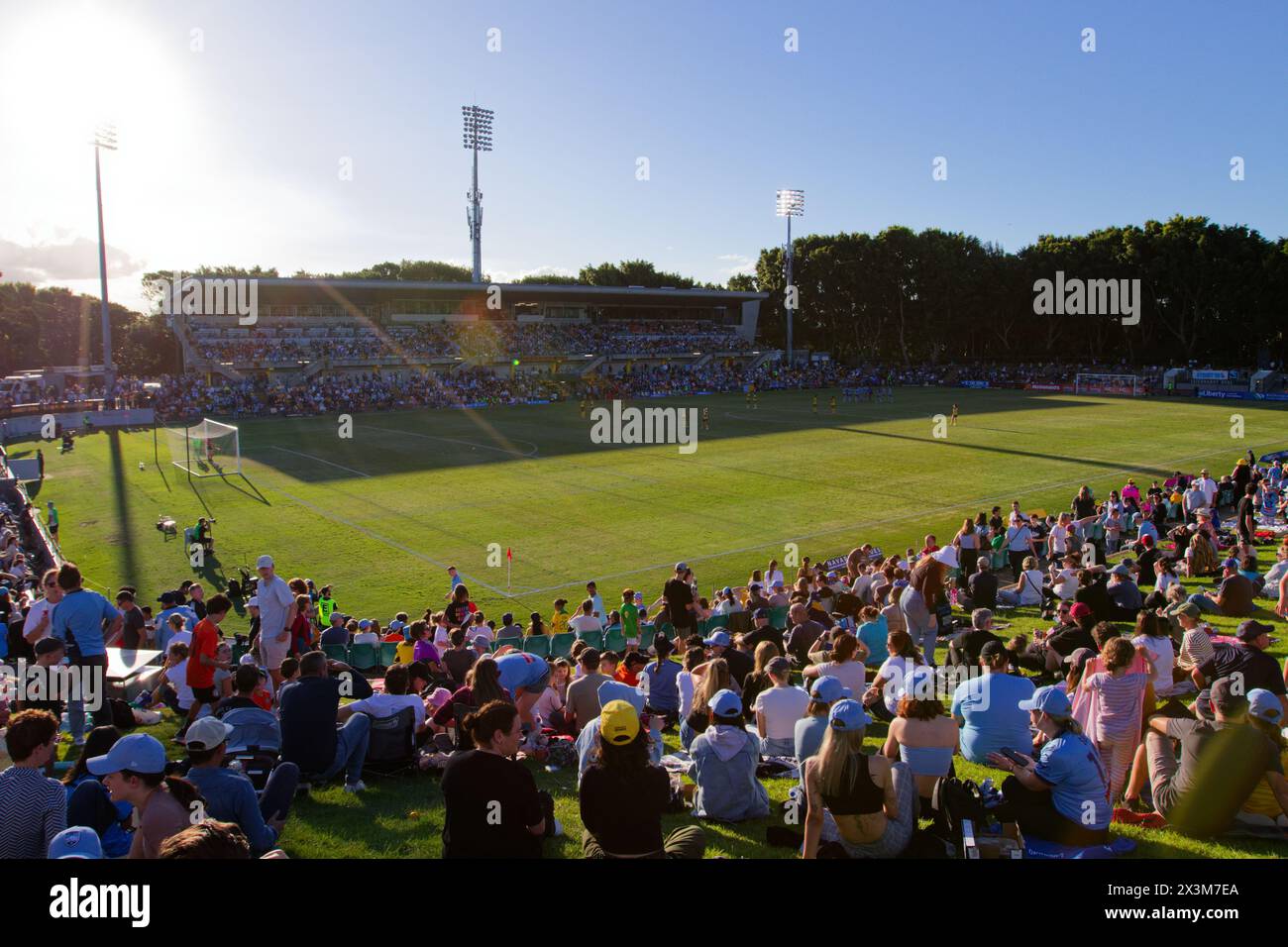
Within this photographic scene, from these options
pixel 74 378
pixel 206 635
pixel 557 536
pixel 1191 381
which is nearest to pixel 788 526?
pixel 557 536

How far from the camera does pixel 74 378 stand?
60812mm

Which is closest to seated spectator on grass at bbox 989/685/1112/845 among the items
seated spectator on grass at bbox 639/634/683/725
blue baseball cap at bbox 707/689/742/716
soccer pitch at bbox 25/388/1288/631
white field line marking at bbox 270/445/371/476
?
blue baseball cap at bbox 707/689/742/716

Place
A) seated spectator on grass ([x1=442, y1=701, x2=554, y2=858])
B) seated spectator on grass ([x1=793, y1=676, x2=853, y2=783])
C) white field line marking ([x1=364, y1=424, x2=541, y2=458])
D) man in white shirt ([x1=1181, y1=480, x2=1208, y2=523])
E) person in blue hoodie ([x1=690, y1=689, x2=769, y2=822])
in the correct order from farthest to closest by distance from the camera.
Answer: white field line marking ([x1=364, y1=424, x2=541, y2=458]), man in white shirt ([x1=1181, y1=480, x2=1208, y2=523]), seated spectator on grass ([x1=793, y1=676, x2=853, y2=783]), person in blue hoodie ([x1=690, y1=689, x2=769, y2=822]), seated spectator on grass ([x1=442, y1=701, x2=554, y2=858])

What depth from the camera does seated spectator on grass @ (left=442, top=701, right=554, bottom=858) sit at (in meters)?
4.71

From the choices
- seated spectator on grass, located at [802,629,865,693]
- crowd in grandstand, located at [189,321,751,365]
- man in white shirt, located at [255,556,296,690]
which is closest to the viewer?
seated spectator on grass, located at [802,629,865,693]

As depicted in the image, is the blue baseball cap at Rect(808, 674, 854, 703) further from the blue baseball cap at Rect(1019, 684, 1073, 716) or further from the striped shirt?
the striped shirt

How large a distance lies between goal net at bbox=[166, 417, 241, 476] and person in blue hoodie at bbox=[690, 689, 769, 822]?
3142 centimetres

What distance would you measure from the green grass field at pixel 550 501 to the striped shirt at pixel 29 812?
153 cm

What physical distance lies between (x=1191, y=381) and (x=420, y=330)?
62.5 meters

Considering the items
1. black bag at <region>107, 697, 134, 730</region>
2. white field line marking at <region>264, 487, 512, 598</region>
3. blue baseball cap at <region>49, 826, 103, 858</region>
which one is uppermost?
blue baseball cap at <region>49, 826, 103, 858</region>

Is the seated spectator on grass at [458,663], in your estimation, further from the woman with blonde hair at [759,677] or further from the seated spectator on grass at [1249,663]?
the seated spectator on grass at [1249,663]

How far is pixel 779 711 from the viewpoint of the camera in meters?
7.55

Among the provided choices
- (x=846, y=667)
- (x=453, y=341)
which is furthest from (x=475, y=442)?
(x=846, y=667)
